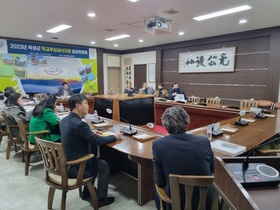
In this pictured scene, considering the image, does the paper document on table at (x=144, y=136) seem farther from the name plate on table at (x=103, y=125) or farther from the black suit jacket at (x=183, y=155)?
the black suit jacket at (x=183, y=155)

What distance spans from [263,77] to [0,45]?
8.12 meters

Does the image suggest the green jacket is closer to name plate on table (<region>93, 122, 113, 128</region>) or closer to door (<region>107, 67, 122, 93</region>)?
name plate on table (<region>93, 122, 113, 128</region>)

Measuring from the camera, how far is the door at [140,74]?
8.93m

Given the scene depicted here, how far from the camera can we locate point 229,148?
5.74 ft

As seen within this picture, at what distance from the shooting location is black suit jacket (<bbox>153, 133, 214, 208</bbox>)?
1.24 meters

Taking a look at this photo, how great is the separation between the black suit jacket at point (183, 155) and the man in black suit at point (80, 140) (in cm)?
78

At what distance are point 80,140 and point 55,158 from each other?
0.84ft

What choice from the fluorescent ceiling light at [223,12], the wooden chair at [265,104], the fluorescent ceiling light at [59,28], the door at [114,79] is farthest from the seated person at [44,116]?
the door at [114,79]

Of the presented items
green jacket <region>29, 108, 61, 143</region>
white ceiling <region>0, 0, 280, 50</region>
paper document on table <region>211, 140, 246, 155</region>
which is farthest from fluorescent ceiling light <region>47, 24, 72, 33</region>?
paper document on table <region>211, 140, 246, 155</region>

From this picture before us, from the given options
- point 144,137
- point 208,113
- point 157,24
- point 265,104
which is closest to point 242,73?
point 265,104

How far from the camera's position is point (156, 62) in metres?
8.20

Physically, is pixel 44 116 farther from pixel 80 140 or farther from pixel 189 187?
pixel 189 187

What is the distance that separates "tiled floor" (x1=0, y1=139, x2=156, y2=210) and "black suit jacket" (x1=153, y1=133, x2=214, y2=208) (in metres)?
0.99

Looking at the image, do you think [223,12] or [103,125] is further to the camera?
[223,12]
